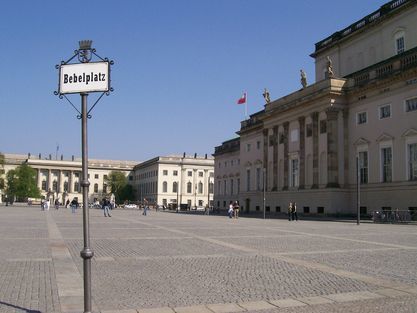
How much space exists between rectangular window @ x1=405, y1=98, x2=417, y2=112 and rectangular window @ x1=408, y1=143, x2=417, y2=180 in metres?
3.30

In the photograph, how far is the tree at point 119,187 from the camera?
542ft

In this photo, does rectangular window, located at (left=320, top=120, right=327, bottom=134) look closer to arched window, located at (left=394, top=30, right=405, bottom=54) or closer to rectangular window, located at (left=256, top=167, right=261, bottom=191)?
arched window, located at (left=394, top=30, right=405, bottom=54)

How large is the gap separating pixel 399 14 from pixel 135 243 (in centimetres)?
4458

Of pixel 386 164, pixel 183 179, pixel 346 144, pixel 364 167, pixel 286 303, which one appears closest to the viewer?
pixel 286 303

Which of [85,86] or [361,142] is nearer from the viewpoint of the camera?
[85,86]

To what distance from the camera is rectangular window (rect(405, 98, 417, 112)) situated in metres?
45.9

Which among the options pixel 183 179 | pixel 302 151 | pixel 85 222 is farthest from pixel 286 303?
pixel 183 179

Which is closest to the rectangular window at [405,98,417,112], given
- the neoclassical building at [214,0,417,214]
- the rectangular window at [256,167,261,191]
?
the neoclassical building at [214,0,417,214]

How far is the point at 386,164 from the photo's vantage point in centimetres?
4972

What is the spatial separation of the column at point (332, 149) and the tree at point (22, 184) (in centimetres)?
10201

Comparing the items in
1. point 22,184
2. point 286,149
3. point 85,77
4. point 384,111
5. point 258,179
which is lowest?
point 22,184

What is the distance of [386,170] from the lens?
49.7 metres

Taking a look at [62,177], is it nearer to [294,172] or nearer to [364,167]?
[294,172]

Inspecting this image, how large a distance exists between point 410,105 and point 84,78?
44.6 metres
